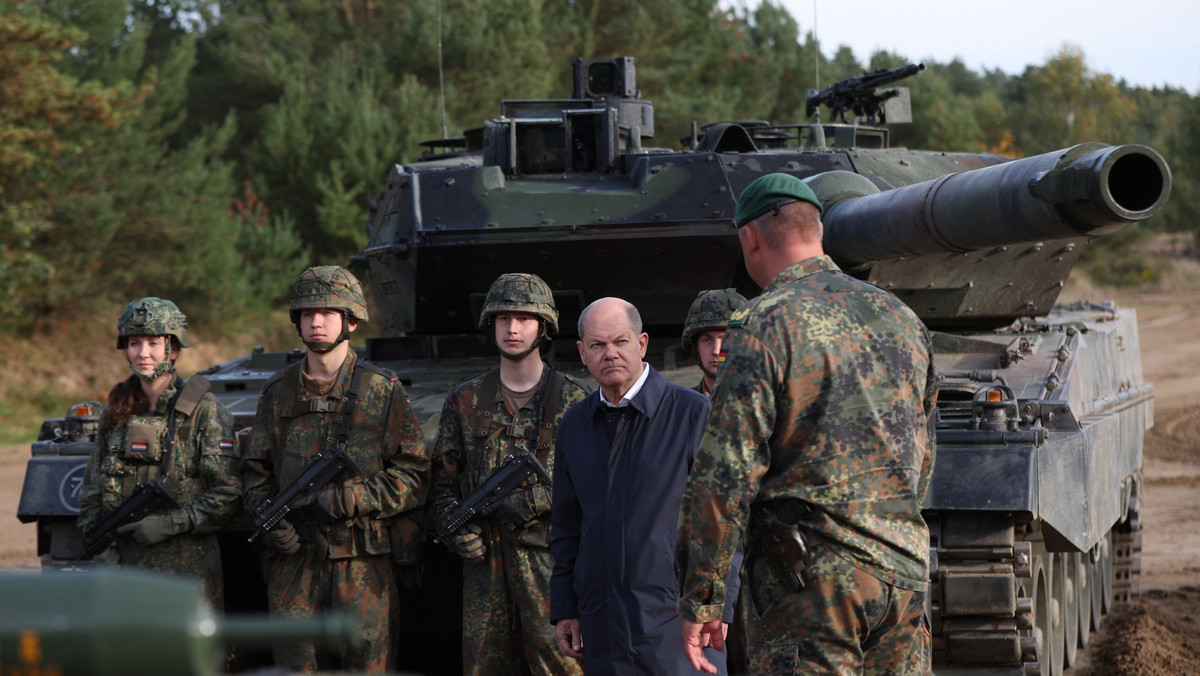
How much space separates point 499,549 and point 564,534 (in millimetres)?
894

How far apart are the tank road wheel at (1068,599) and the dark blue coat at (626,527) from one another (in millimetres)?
3716

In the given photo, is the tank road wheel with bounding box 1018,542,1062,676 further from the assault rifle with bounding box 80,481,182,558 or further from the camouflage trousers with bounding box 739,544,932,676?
the assault rifle with bounding box 80,481,182,558

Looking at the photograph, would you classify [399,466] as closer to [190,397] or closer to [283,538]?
[283,538]

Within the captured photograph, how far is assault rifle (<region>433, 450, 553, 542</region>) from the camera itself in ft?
16.8

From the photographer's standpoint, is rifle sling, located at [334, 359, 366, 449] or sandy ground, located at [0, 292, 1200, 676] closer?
rifle sling, located at [334, 359, 366, 449]

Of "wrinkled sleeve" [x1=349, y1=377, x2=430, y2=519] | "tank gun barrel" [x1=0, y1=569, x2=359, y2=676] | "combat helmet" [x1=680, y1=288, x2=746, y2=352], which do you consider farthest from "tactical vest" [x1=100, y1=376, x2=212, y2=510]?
"tank gun barrel" [x1=0, y1=569, x2=359, y2=676]

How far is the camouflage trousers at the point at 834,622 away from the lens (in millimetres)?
3395

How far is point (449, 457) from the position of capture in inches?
209

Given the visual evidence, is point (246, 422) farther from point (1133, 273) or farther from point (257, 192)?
point (1133, 273)

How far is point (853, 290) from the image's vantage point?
3576mm

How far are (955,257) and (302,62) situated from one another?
21.8 meters

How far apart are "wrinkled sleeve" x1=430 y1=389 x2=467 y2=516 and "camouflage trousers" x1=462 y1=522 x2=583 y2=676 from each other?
236mm

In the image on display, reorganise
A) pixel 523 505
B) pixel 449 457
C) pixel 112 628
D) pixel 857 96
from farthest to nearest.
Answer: pixel 857 96 < pixel 449 457 < pixel 523 505 < pixel 112 628

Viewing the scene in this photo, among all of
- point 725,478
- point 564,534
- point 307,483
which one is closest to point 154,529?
point 307,483
